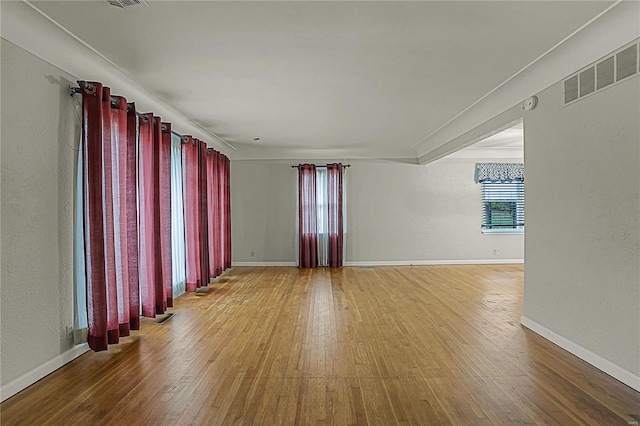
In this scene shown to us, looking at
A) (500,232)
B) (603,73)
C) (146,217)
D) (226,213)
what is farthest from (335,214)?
(603,73)

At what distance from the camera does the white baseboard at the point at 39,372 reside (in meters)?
2.70

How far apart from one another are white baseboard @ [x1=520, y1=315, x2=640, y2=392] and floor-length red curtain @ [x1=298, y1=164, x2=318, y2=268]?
17.0 feet

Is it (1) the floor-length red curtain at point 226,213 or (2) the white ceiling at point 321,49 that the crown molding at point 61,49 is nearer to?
(2) the white ceiling at point 321,49

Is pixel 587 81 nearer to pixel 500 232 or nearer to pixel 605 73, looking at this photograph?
pixel 605 73

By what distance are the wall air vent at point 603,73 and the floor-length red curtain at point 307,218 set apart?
5.79m

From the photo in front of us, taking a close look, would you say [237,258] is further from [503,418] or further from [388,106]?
[503,418]

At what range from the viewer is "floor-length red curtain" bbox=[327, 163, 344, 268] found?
354 inches

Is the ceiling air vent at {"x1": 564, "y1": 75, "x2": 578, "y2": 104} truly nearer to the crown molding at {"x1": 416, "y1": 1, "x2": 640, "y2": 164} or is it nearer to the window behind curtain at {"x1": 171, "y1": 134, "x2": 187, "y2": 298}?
the crown molding at {"x1": 416, "y1": 1, "x2": 640, "y2": 164}

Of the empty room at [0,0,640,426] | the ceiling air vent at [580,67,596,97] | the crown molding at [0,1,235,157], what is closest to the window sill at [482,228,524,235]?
the empty room at [0,0,640,426]

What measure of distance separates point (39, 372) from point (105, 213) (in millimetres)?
1290

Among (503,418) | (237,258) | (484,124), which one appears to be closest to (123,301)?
Result: (503,418)

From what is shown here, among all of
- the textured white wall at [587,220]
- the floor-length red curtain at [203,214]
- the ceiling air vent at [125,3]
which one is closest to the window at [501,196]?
the textured white wall at [587,220]

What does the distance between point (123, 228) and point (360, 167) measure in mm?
6124

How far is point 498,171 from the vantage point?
9227 millimetres
